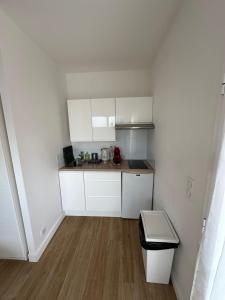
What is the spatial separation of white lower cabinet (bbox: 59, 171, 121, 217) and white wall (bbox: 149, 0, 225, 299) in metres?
0.98

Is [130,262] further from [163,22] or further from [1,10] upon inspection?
[1,10]

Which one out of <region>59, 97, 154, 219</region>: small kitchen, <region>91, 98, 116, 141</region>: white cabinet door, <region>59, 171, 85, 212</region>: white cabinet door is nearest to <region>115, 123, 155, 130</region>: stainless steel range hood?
<region>59, 97, 154, 219</region>: small kitchen

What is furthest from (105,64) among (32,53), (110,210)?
(110,210)

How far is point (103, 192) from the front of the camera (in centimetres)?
232

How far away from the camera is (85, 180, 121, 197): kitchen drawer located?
2.29m

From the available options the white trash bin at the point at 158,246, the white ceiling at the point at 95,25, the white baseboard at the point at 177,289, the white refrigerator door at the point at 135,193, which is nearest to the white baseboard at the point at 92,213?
the white refrigerator door at the point at 135,193

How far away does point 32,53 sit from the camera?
1.66m

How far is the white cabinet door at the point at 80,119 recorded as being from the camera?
2.40 meters

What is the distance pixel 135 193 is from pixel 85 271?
1.15 metres

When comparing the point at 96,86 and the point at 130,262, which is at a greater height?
the point at 96,86

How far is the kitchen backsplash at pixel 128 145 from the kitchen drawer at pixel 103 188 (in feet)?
2.41

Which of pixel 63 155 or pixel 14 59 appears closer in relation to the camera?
pixel 14 59

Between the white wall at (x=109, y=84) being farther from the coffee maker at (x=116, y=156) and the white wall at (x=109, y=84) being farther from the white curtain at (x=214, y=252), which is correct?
the white curtain at (x=214, y=252)

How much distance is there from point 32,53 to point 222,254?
239 centimetres
